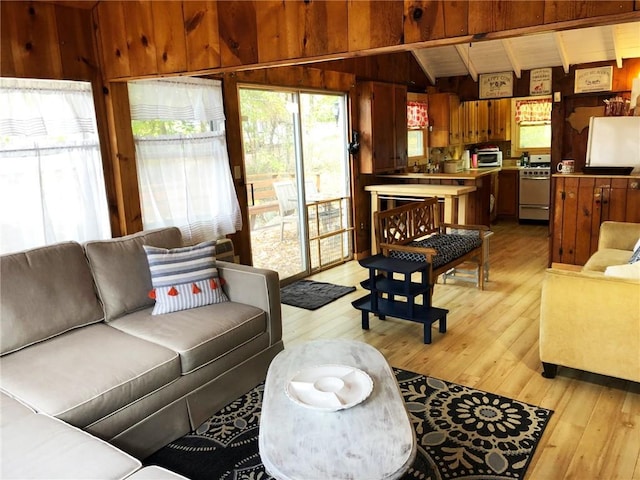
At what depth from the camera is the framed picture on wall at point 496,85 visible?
714cm

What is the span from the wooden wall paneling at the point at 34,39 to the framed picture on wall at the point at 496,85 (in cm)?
586

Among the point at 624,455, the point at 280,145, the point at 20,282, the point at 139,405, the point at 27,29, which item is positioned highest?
the point at 27,29

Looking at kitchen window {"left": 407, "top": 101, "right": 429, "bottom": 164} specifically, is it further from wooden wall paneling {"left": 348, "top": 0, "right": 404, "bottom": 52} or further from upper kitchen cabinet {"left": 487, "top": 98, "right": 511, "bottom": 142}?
wooden wall paneling {"left": 348, "top": 0, "right": 404, "bottom": 52}

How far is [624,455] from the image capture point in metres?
2.35

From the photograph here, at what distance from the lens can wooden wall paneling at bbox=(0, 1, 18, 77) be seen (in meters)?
2.91

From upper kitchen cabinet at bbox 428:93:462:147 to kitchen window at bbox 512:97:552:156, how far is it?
184 cm

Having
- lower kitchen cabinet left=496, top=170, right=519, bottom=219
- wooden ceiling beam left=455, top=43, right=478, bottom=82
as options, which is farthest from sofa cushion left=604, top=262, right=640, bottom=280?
lower kitchen cabinet left=496, top=170, right=519, bottom=219

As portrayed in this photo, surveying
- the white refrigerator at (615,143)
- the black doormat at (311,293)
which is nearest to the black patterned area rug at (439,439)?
the black doormat at (311,293)

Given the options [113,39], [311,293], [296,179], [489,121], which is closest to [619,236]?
[311,293]

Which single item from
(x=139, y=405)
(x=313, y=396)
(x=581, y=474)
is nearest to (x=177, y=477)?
(x=313, y=396)

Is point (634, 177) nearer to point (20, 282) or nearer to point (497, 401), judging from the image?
point (497, 401)

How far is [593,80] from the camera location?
6.51 meters

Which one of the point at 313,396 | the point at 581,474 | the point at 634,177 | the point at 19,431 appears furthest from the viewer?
the point at 634,177

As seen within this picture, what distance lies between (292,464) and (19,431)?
1036 millimetres
